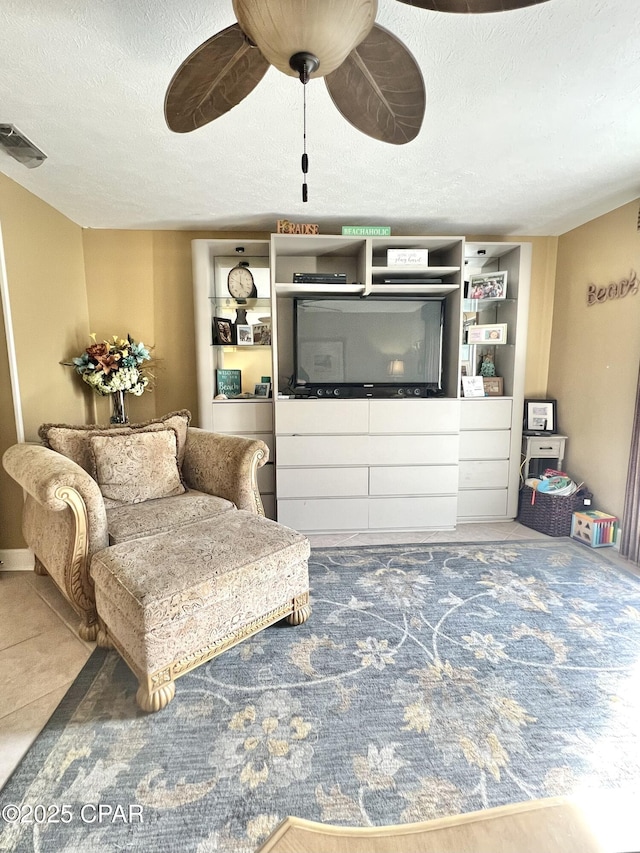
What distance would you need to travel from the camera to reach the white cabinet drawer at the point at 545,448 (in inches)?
121

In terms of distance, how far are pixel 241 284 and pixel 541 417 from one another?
2.59 m

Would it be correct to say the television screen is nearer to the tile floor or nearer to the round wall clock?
the round wall clock

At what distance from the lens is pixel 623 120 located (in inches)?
65.4

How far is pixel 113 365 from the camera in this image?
2.74 meters

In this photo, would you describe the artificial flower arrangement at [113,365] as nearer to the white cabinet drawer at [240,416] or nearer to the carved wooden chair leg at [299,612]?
the white cabinet drawer at [240,416]

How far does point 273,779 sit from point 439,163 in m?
2.62

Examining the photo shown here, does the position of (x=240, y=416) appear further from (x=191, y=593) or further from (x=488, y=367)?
(x=488, y=367)

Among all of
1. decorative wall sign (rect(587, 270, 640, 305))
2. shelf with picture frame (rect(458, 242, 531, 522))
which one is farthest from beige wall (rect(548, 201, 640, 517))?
shelf with picture frame (rect(458, 242, 531, 522))

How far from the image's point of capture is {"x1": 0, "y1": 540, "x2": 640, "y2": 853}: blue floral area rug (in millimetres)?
1064

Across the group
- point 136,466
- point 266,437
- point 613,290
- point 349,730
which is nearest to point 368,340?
point 266,437

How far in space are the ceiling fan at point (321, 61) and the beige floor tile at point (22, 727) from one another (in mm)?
1989

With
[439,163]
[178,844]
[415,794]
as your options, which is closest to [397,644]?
[415,794]

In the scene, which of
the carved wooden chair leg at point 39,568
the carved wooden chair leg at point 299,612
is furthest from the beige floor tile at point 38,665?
the carved wooden chair leg at point 299,612

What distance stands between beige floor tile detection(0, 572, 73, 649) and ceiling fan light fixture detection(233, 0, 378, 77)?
2.31m
